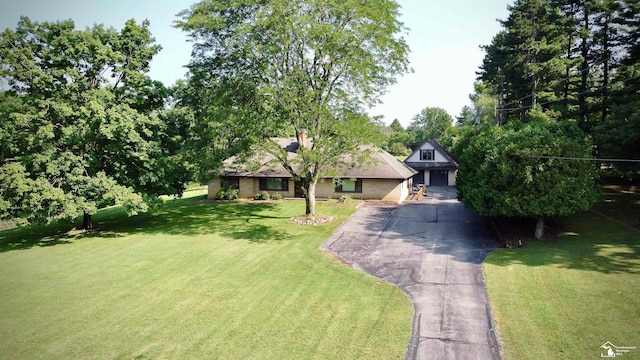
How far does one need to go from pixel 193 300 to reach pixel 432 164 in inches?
1637

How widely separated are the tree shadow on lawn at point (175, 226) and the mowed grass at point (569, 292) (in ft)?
41.6

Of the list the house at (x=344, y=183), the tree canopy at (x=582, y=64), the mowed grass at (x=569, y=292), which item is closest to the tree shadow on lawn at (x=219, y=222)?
the house at (x=344, y=183)

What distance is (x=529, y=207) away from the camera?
18.2 m

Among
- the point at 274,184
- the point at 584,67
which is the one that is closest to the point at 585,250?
the point at 584,67

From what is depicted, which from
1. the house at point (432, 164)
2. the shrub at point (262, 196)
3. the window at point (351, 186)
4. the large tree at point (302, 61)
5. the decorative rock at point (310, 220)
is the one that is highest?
the large tree at point (302, 61)

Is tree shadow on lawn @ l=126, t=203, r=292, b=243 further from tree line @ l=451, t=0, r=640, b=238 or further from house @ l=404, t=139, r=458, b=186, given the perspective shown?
house @ l=404, t=139, r=458, b=186

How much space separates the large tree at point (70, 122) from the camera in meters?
19.6

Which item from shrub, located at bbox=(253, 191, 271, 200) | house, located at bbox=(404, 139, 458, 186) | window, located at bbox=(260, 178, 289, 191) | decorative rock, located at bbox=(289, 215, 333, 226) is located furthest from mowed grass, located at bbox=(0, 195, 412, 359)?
house, located at bbox=(404, 139, 458, 186)

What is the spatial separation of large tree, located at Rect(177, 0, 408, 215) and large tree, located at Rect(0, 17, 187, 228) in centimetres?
499

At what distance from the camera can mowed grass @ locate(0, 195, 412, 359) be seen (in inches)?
393

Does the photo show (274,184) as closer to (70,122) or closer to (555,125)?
(70,122)

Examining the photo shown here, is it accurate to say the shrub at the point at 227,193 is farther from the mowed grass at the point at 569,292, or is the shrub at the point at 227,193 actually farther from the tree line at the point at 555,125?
the mowed grass at the point at 569,292

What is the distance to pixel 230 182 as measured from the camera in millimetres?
37469

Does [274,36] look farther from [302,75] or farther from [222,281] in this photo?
[222,281]
